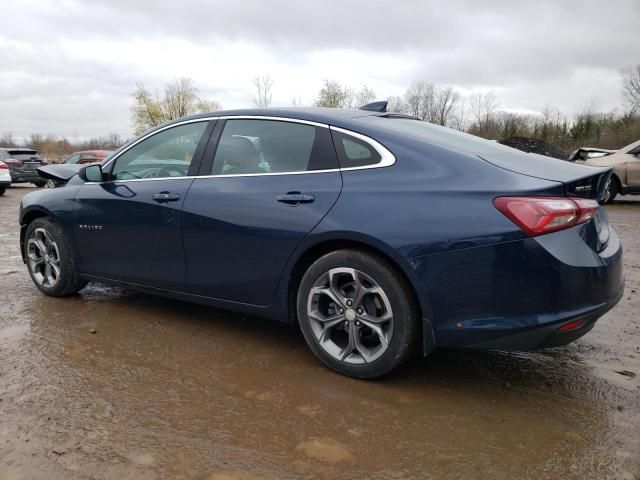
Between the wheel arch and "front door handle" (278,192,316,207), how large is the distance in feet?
0.83

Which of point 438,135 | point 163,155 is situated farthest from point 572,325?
point 163,155

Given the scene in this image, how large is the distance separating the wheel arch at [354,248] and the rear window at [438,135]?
69cm

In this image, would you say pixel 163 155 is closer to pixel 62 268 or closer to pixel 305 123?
pixel 305 123

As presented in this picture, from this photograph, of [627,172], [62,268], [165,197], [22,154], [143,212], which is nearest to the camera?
[165,197]

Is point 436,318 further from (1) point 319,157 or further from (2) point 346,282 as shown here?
(1) point 319,157

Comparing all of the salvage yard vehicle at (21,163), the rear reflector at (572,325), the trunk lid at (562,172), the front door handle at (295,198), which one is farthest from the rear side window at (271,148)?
A: the salvage yard vehicle at (21,163)

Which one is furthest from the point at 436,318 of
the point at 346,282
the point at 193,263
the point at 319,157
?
the point at 193,263

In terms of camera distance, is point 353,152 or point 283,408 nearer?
point 283,408

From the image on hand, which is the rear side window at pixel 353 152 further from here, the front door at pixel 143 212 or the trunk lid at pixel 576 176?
the front door at pixel 143 212

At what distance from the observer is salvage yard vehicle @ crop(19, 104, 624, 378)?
2.47 m

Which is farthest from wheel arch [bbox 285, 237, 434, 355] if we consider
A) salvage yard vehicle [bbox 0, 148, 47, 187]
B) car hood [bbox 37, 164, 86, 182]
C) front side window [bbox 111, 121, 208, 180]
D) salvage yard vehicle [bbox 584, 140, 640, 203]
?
salvage yard vehicle [bbox 0, 148, 47, 187]

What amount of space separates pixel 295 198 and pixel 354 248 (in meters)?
0.46

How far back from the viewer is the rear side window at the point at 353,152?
2.92 m

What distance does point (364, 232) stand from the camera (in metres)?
2.73
